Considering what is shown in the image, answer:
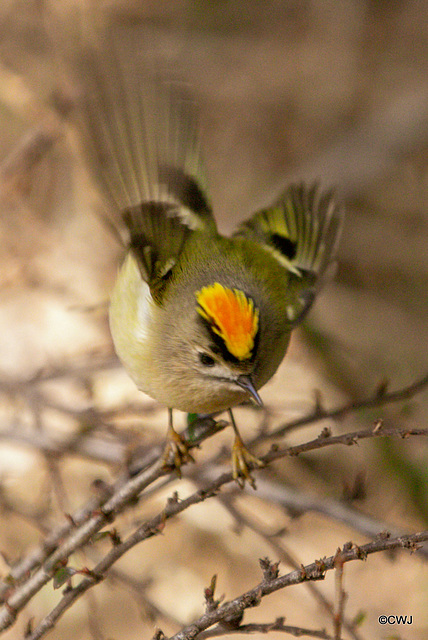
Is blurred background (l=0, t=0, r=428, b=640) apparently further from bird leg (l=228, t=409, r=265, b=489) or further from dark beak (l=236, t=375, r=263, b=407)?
dark beak (l=236, t=375, r=263, b=407)

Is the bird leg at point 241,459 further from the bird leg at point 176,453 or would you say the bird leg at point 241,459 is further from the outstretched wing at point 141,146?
the outstretched wing at point 141,146

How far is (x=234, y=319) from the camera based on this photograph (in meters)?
1.55

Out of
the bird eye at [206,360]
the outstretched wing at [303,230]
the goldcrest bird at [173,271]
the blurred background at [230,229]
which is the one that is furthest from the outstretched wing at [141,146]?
the blurred background at [230,229]

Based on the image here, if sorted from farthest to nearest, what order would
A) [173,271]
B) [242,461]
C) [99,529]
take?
[242,461] < [173,271] < [99,529]

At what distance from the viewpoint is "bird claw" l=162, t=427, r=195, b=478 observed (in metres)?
1.62

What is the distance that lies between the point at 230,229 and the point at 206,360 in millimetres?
2586

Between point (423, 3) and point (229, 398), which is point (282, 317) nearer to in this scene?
point (229, 398)

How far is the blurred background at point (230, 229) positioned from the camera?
11.4 feet

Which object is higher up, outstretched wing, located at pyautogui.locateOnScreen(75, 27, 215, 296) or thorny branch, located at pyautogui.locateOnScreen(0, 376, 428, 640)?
outstretched wing, located at pyautogui.locateOnScreen(75, 27, 215, 296)

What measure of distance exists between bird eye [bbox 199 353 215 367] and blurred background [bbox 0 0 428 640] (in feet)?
3.80

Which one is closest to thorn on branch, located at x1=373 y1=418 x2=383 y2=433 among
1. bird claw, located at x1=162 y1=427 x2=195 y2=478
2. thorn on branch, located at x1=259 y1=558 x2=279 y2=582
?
thorn on branch, located at x1=259 y1=558 x2=279 y2=582

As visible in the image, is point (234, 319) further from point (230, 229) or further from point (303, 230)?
point (230, 229)

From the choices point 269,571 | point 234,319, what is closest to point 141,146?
point 234,319

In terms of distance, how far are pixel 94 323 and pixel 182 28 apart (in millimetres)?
2187
